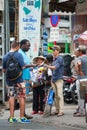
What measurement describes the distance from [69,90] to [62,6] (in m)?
2.85

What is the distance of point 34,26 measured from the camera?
17859mm

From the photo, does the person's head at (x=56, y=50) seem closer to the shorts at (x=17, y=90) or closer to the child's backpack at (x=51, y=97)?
the child's backpack at (x=51, y=97)

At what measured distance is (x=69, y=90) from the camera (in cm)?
1736

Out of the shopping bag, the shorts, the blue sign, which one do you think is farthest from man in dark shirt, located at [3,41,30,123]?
the blue sign

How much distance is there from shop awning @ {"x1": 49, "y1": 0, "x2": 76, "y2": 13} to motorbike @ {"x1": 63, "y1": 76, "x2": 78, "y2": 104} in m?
2.37

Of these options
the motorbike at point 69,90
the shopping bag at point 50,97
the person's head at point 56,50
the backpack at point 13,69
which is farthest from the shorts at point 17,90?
the motorbike at point 69,90

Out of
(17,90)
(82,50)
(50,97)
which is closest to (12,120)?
(17,90)

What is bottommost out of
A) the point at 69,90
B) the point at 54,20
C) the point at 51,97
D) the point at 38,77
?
the point at 69,90

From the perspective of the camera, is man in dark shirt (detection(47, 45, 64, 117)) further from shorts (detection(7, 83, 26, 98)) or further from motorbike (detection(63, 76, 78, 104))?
motorbike (detection(63, 76, 78, 104))

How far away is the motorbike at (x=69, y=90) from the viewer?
672 inches

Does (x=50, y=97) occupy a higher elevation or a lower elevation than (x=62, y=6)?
lower

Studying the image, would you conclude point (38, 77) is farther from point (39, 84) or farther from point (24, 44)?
point (24, 44)

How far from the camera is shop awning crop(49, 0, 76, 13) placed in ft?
53.7

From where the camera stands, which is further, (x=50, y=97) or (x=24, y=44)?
(x=24, y=44)
